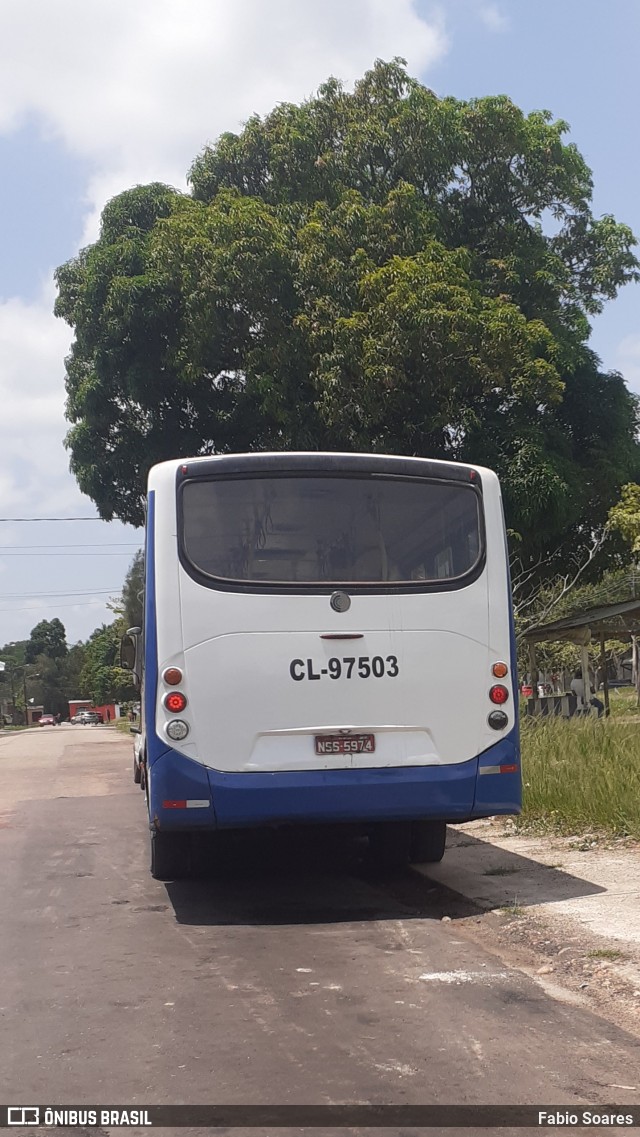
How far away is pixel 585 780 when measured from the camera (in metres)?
10.4

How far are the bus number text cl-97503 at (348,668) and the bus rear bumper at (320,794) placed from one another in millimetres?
606

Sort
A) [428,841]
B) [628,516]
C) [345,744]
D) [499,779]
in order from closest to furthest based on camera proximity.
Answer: [345,744], [499,779], [428,841], [628,516]

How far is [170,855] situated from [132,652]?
12.4ft

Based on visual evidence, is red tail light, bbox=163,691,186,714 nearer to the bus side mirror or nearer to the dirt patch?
the dirt patch

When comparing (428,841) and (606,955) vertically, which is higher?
(428,841)

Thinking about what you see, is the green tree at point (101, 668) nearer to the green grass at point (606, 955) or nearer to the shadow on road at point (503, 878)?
the shadow on road at point (503, 878)

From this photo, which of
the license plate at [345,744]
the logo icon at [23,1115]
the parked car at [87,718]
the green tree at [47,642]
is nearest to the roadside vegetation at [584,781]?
the license plate at [345,744]

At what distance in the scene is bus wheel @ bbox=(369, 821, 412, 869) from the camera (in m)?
9.12

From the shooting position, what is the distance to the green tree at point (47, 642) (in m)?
166

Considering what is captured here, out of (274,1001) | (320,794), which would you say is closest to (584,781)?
(320,794)

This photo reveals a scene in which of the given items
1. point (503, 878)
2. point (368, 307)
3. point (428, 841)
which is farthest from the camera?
point (368, 307)

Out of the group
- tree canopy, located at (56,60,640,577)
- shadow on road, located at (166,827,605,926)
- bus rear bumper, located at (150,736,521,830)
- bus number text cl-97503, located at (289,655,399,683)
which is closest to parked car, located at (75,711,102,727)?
tree canopy, located at (56,60,640,577)

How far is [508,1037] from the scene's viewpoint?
4.91m

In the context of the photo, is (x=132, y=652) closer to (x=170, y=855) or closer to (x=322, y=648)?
(x=170, y=855)
